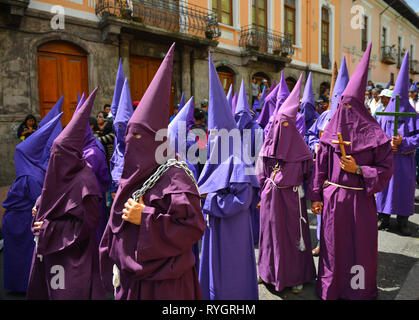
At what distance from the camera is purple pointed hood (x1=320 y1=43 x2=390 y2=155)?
291cm

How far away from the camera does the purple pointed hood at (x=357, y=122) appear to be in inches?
115

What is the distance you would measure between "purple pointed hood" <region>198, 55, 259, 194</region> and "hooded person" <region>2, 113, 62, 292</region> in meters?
1.72

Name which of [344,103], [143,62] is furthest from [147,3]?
[344,103]

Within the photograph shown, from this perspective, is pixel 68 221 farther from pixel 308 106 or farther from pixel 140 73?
pixel 140 73

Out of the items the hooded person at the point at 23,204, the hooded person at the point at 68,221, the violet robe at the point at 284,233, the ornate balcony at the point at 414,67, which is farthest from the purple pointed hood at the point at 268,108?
the ornate balcony at the point at 414,67

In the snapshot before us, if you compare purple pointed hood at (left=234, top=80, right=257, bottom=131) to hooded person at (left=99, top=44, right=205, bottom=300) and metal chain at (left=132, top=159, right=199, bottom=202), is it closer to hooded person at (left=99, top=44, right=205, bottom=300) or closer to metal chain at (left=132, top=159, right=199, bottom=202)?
hooded person at (left=99, top=44, right=205, bottom=300)

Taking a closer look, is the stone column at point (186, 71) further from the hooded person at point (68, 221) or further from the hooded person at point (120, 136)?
the hooded person at point (68, 221)

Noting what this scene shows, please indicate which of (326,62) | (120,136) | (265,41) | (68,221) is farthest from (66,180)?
(326,62)

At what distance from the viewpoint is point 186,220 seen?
1819mm

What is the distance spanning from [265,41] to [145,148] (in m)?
13.6

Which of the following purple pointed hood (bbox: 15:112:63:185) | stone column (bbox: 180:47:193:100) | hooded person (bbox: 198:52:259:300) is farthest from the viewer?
stone column (bbox: 180:47:193:100)

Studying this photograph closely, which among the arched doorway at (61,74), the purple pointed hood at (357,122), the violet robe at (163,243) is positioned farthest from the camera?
the arched doorway at (61,74)

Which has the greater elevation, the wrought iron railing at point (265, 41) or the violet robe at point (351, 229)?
the wrought iron railing at point (265, 41)

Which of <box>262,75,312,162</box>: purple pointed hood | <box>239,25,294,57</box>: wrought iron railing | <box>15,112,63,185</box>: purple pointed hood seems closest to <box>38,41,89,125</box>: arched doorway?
<box>15,112,63,185</box>: purple pointed hood
